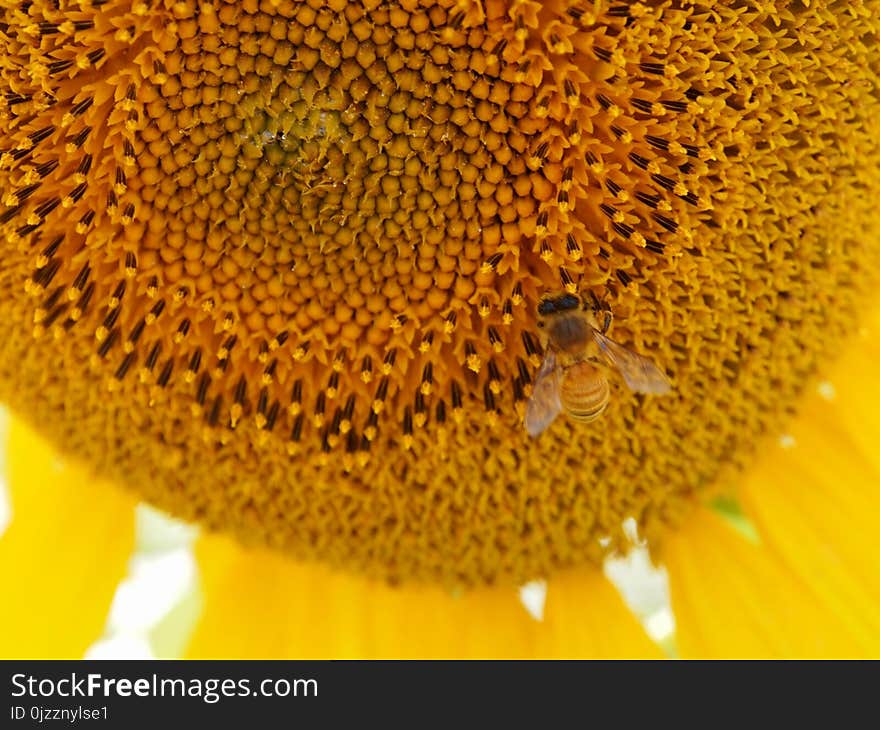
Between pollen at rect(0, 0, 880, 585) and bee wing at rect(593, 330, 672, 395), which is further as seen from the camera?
Result: bee wing at rect(593, 330, 672, 395)

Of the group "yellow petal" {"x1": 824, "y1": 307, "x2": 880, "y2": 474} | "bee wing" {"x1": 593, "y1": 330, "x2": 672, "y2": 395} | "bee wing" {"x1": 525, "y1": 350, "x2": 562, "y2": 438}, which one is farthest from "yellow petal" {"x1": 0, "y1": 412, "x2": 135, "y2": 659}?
"yellow petal" {"x1": 824, "y1": 307, "x2": 880, "y2": 474}

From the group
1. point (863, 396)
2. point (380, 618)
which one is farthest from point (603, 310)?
point (380, 618)

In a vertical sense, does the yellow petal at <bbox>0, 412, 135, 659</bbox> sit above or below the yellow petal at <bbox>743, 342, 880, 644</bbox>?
above

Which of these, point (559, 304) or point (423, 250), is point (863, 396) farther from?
point (423, 250)

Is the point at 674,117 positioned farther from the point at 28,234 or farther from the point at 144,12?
the point at 28,234

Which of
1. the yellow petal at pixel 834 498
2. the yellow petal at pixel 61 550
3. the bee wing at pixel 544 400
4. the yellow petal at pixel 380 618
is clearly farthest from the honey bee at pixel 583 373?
the yellow petal at pixel 61 550

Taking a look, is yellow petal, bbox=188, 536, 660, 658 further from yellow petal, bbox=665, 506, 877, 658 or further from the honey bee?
the honey bee

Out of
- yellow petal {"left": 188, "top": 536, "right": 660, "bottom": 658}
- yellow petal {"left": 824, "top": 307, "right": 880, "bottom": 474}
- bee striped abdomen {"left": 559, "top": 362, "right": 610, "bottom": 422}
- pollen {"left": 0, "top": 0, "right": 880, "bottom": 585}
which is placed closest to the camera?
pollen {"left": 0, "top": 0, "right": 880, "bottom": 585}
